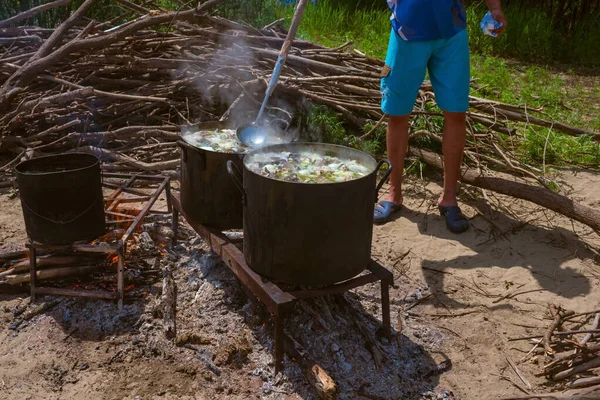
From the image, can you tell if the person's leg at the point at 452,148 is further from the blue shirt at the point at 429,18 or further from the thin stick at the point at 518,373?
the thin stick at the point at 518,373

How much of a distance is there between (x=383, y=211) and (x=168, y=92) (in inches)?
121

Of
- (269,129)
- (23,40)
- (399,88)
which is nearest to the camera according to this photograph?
(269,129)

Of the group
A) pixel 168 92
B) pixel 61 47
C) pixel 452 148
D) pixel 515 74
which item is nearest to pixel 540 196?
pixel 452 148

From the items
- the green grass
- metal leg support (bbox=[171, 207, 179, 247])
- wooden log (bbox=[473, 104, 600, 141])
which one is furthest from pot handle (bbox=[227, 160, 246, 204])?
wooden log (bbox=[473, 104, 600, 141])

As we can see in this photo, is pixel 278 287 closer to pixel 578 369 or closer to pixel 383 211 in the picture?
pixel 578 369

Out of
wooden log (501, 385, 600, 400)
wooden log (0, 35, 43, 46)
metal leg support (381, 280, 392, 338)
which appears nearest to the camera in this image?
wooden log (501, 385, 600, 400)

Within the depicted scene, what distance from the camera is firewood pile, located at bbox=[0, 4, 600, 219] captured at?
19.5ft

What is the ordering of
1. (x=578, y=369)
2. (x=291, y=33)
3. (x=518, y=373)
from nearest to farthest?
(x=578, y=369) → (x=518, y=373) → (x=291, y=33)

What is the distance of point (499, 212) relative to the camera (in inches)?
198

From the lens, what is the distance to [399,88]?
4535 millimetres

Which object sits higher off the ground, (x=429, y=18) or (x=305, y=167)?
(x=429, y=18)

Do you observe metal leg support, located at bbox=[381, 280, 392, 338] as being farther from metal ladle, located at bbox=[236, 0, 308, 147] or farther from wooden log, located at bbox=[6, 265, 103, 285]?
wooden log, located at bbox=[6, 265, 103, 285]

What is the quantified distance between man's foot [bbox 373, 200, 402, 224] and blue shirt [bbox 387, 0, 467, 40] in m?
1.40

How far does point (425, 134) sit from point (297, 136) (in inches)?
57.4
